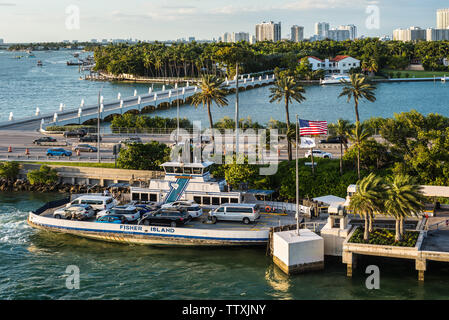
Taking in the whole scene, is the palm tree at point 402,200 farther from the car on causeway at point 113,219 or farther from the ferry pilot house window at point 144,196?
the ferry pilot house window at point 144,196

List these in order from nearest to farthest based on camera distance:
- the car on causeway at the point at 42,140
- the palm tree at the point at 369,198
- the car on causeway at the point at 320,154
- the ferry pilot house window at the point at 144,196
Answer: the palm tree at the point at 369,198, the ferry pilot house window at the point at 144,196, the car on causeway at the point at 320,154, the car on causeway at the point at 42,140

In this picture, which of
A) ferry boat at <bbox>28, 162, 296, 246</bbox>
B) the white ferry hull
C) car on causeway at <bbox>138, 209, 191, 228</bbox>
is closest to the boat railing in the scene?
ferry boat at <bbox>28, 162, 296, 246</bbox>

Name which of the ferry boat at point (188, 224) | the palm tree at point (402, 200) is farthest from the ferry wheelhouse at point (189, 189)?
the palm tree at point (402, 200)

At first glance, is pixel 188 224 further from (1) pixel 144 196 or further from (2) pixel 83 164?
(2) pixel 83 164

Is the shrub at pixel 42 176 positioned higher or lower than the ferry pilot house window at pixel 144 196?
higher
